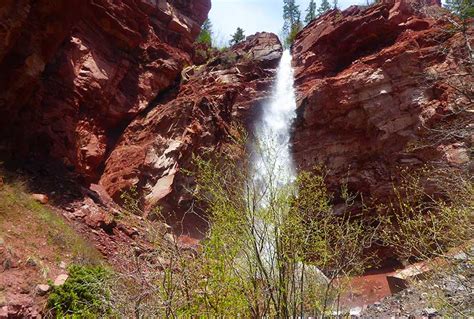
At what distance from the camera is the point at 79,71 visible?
14773mm

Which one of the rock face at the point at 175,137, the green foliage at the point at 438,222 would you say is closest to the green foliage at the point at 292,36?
the rock face at the point at 175,137

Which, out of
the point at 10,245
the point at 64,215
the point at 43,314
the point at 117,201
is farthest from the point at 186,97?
the point at 43,314

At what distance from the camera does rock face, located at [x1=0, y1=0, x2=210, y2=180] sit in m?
11.0

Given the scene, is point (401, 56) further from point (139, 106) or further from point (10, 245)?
point (10, 245)

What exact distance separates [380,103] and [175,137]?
10155 mm

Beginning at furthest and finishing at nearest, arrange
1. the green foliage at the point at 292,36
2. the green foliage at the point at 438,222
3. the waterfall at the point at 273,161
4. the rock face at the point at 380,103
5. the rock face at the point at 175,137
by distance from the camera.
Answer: the green foliage at the point at 292,36, the rock face at the point at 380,103, the rock face at the point at 175,137, the green foliage at the point at 438,222, the waterfall at the point at 273,161

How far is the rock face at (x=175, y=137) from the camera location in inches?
593

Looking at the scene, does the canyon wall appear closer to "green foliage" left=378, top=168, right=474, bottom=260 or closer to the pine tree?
"green foliage" left=378, top=168, right=474, bottom=260

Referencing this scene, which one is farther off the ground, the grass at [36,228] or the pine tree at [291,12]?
the pine tree at [291,12]

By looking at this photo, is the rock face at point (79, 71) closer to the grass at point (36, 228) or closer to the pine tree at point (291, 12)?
the grass at point (36, 228)

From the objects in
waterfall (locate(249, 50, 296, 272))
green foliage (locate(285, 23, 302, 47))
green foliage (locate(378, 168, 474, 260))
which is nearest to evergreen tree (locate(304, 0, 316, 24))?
green foliage (locate(285, 23, 302, 47))

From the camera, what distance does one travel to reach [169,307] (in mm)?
3352

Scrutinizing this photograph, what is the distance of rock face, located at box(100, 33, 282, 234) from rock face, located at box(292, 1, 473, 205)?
4.64 meters

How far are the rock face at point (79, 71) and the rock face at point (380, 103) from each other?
28.8 feet
